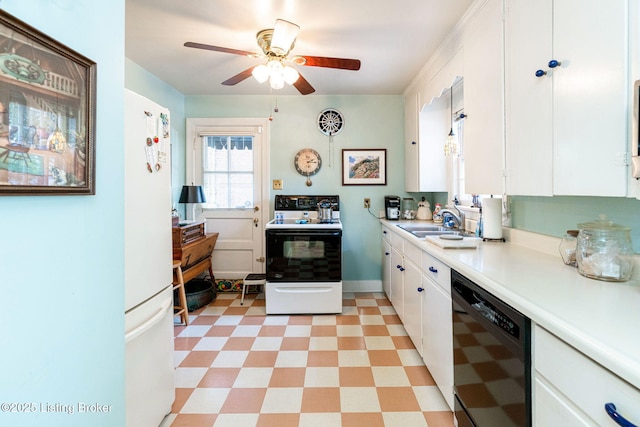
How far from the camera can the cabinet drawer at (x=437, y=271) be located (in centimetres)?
156

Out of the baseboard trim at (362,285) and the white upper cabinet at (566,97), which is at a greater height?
the white upper cabinet at (566,97)

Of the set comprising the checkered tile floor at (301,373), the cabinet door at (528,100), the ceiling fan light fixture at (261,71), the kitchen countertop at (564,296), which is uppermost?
the ceiling fan light fixture at (261,71)

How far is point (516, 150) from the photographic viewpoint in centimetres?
146

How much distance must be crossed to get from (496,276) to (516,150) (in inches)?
27.2

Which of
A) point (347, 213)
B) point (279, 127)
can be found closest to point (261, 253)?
point (347, 213)

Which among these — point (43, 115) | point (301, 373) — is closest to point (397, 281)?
point (301, 373)

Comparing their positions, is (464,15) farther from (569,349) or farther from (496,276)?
(569,349)

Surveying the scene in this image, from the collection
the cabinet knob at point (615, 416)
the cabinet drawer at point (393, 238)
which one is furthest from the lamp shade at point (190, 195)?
the cabinet knob at point (615, 416)

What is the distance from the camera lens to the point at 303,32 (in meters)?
2.15

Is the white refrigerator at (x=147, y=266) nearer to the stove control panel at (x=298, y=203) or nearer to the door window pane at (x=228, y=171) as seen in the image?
the stove control panel at (x=298, y=203)

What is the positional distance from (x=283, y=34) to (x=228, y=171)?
7.05 feet

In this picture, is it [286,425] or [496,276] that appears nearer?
[496,276]

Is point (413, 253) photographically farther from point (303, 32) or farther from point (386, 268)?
point (303, 32)

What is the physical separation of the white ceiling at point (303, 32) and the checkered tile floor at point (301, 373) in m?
2.35
